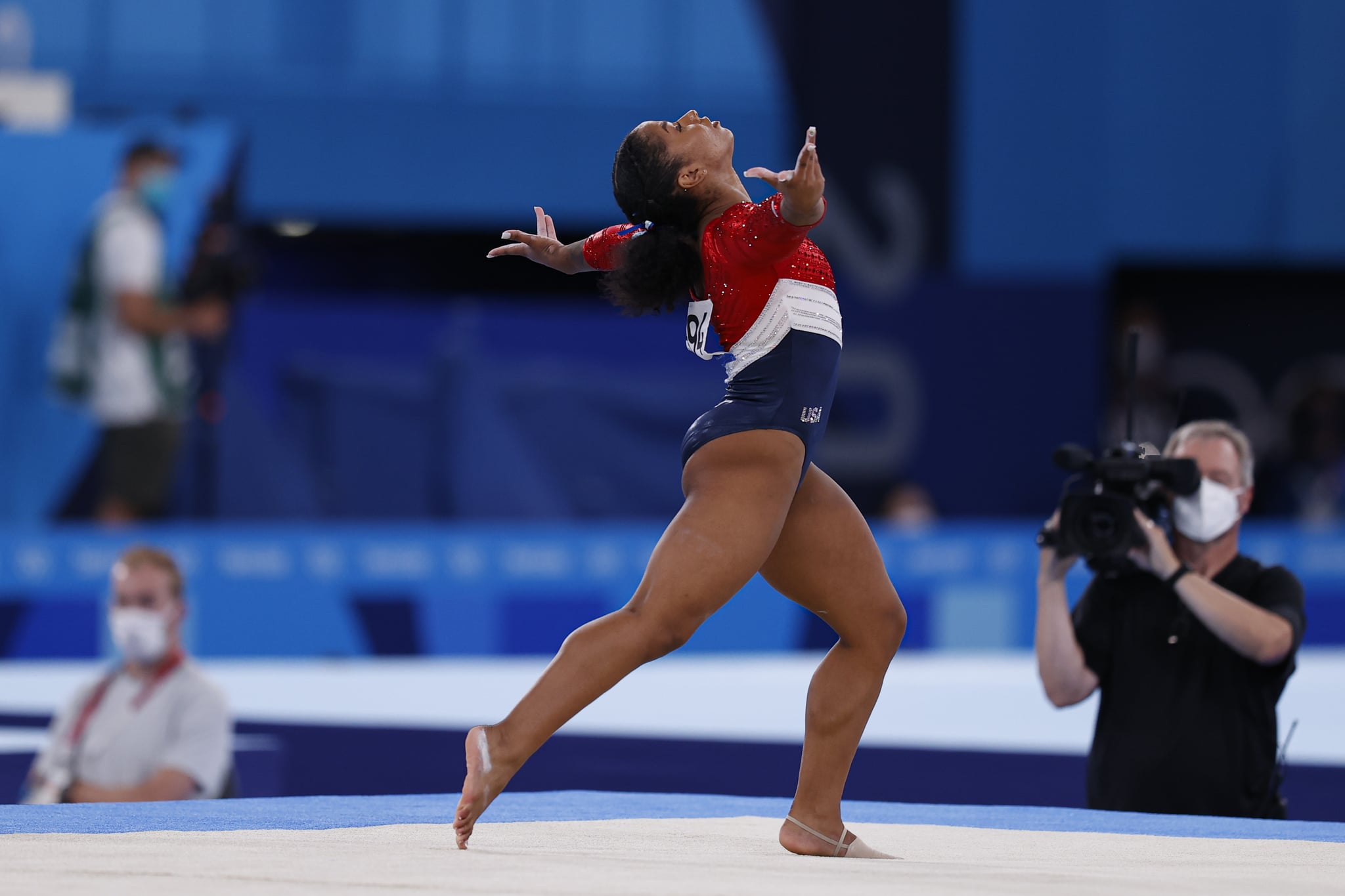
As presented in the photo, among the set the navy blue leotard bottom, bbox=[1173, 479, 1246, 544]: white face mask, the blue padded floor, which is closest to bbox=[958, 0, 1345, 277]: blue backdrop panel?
bbox=[1173, 479, 1246, 544]: white face mask

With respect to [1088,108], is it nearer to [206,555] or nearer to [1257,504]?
[1257,504]

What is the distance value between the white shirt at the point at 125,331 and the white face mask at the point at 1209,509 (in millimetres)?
6778

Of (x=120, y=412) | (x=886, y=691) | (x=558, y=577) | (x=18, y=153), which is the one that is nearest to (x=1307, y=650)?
(x=886, y=691)

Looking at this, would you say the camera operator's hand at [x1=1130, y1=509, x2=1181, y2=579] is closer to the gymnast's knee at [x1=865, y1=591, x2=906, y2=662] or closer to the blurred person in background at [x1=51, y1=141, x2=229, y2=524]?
the gymnast's knee at [x1=865, y1=591, x2=906, y2=662]

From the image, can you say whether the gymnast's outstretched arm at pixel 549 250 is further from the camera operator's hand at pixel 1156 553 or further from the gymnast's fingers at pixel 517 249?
the camera operator's hand at pixel 1156 553

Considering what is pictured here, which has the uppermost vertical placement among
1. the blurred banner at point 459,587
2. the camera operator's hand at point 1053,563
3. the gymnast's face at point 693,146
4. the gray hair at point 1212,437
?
the gymnast's face at point 693,146

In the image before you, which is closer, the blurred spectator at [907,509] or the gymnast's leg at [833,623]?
the gymnast's leg at [833,623]

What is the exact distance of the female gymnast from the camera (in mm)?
3029

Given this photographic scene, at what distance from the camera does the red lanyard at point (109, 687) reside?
4613mm

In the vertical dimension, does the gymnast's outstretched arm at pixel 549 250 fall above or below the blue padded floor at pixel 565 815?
above

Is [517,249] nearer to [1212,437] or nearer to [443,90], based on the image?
[1212,437]

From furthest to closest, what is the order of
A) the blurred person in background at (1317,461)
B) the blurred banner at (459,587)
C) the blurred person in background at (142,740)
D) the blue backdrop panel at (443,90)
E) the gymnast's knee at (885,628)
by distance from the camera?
the blurred person in background at (1317,461) → the blue backdrop panel at (443,90) → the blurred banner at (459,587) → the blurred person in background at (142,740) → the gymnast's knee at (885,628)

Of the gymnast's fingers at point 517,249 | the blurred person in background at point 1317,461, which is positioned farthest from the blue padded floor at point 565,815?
the blurred person in background at point 1317,461

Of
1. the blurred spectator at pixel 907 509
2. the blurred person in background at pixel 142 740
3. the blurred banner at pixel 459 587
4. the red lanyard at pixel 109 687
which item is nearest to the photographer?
the blurred person in background at pixel 142 740
